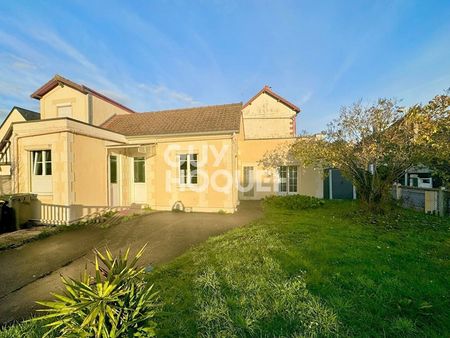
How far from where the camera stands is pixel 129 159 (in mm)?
11875

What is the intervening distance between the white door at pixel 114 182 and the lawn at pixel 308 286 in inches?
258

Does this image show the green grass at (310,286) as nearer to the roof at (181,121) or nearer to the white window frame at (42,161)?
the roof at (181,121)

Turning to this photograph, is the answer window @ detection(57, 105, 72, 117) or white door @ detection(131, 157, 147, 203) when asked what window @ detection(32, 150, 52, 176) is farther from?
window @ detection(57, 105, 72, 117)

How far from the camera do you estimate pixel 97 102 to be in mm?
13758

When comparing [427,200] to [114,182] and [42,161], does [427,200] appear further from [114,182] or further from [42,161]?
[42,161]

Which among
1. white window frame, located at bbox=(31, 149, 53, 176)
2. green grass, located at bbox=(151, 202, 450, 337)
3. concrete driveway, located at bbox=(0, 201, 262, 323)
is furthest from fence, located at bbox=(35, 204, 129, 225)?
green grass, located at bbox=(151, 202, 450, 337)

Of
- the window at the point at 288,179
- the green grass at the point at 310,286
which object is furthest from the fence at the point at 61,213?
the window at the point at 288,179

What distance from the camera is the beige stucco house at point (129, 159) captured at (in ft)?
28.7

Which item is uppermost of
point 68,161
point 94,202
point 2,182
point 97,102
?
point 97,102

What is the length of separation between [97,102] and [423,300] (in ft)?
53.8

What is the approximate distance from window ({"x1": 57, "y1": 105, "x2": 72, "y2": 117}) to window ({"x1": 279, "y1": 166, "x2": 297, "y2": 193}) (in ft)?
47.2

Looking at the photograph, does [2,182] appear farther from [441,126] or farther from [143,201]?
[441,126]

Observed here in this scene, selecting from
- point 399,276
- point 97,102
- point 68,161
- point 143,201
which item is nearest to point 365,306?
point 399,276

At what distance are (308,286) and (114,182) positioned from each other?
396 inches
